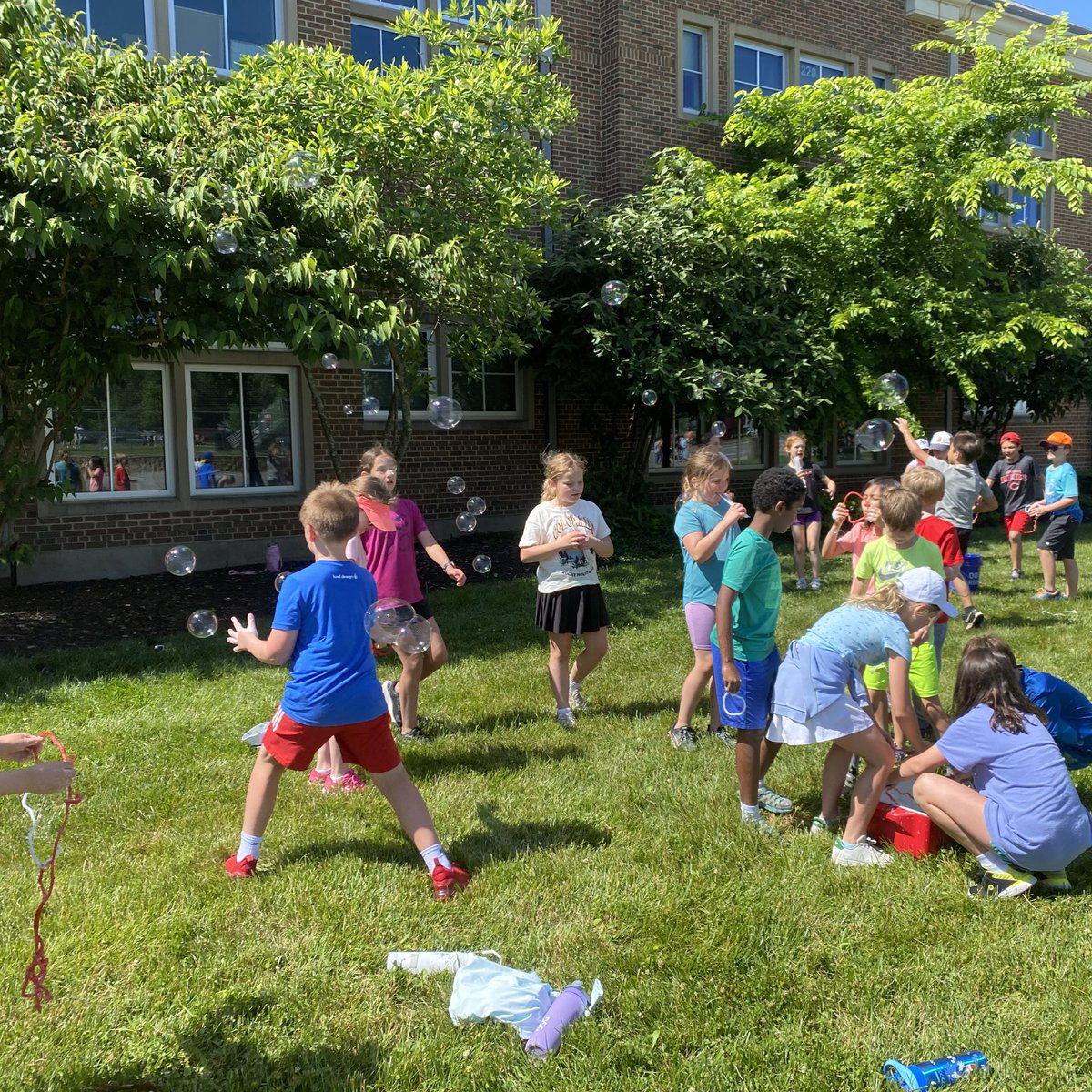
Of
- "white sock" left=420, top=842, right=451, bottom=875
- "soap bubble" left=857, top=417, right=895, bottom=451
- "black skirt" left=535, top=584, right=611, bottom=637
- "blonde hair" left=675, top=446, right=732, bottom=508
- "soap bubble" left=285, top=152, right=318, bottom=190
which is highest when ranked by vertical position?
"soap bubble" left=285, top=152, right=318, bottom=190

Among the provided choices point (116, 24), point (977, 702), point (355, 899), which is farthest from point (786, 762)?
point (116, 24)

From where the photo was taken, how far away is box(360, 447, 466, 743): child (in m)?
5.36

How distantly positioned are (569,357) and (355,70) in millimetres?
5190

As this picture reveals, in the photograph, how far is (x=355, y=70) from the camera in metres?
8.93

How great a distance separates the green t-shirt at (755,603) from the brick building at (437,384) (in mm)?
8788

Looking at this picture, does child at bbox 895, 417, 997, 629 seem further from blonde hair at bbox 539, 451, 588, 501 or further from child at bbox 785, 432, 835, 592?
blonde hair at bbox 539, 451, 588, 501

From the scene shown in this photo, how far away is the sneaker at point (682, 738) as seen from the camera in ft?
18.0

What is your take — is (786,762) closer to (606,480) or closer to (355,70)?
(355,70)

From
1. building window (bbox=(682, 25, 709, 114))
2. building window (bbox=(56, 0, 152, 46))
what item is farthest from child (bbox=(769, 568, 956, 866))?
building window (bbox=(682, 25, 709, 114))

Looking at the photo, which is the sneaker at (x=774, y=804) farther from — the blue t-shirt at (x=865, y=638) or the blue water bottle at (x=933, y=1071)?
the blue water bottle at (x=933, y=1071)

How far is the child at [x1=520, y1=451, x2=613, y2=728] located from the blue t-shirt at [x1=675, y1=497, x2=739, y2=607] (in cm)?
49

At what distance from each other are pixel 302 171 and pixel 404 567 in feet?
12.2

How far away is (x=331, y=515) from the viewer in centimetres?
388

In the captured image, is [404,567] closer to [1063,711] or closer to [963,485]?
[1063,711]
